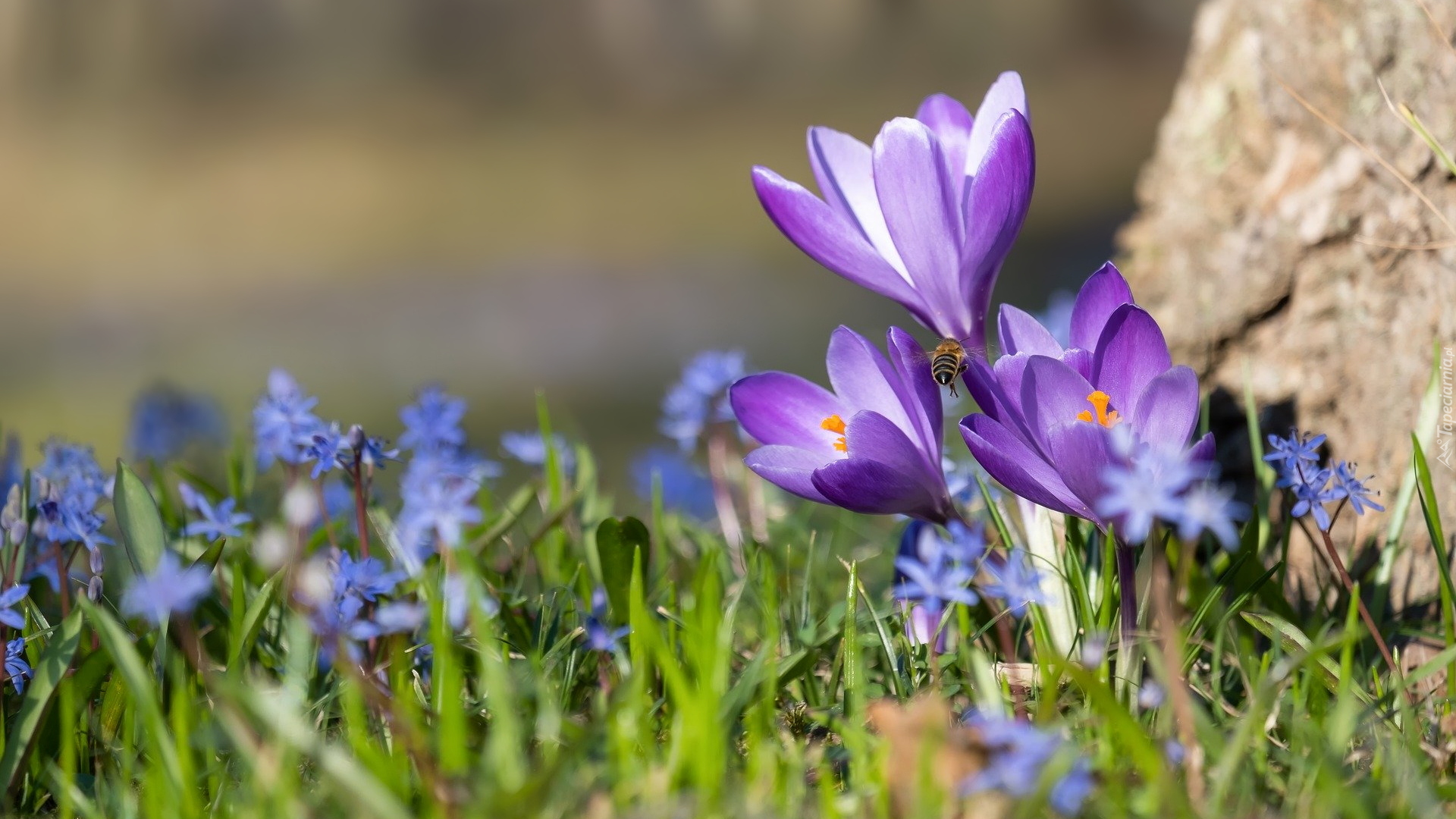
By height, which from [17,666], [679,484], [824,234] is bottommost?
[679,484]

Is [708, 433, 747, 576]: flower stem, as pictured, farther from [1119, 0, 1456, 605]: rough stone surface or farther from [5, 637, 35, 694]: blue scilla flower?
[5, 637, 35, 694]: blue scilla flower

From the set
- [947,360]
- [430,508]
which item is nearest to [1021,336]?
[947,360]

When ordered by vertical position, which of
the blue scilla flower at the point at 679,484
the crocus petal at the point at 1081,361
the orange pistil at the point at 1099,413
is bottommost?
the blue scilla flower at the point at 679,484

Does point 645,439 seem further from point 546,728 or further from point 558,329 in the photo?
point 546,728

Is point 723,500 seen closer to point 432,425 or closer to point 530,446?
point 530,446

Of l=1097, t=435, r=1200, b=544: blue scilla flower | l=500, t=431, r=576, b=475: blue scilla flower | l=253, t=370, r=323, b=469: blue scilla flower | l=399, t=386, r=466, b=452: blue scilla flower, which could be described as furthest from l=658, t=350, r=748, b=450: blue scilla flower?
l=1097, t=435, r=1200, b=544: blue scilla flower

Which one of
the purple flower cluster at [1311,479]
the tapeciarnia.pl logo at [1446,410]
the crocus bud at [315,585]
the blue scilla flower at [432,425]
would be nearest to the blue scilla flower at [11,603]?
the crocus bud at [315,585]

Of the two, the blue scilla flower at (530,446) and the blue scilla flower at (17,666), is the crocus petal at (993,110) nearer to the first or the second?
the blue scilla flower at (530,446)
